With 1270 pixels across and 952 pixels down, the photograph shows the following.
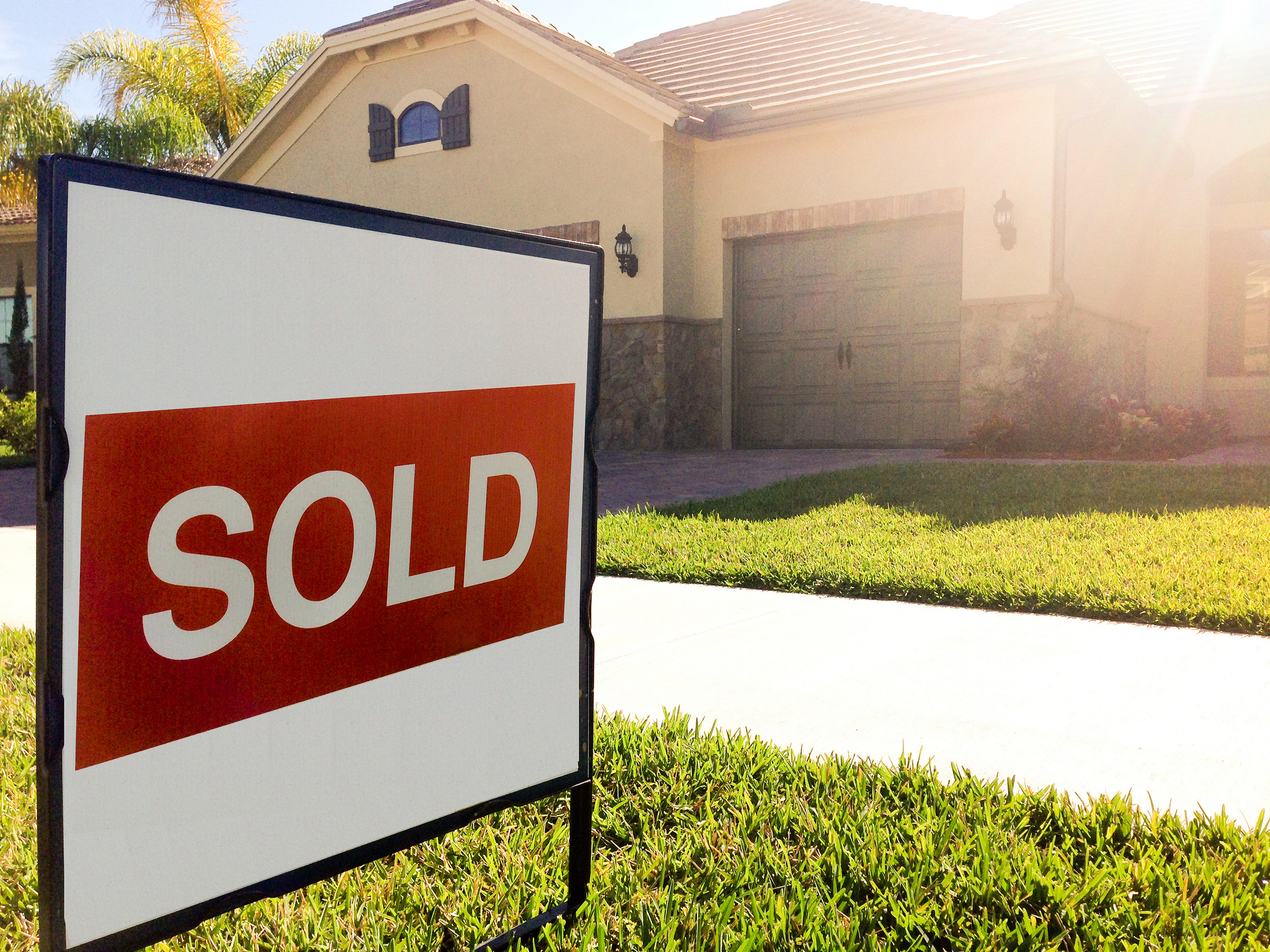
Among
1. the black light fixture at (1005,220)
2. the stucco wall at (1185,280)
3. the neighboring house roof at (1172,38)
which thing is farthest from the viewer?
the stucco wall at (1185,280)

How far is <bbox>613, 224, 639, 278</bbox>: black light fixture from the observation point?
45.3ft

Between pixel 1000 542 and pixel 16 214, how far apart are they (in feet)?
82.8

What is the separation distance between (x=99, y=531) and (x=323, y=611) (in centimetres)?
38

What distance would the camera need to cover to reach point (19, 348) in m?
22.7

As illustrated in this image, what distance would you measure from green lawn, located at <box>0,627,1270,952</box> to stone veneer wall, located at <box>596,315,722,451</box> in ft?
36.6

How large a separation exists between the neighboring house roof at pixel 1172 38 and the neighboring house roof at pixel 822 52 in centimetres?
228

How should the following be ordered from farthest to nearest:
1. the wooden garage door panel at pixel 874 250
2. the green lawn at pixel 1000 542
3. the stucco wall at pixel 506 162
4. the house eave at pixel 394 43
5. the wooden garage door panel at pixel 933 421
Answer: the stucco wall at pixel 506 162 → the house eave at pixel 394 43 → the wooden garage door panel at pixel 874 250 → the wooden garage door panel at pixel 933 421 → the green lawn at pixel 1000 542

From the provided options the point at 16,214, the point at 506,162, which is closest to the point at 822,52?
the point at 506,162

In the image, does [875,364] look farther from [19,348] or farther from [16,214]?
[16,214]

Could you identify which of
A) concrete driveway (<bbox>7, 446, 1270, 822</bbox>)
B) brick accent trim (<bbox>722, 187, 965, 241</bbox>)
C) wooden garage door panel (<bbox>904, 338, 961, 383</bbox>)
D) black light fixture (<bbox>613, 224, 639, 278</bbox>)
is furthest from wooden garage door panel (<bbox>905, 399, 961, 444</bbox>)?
concrete driveway (<bbox>7, 446, 1270, 822</bbox>)

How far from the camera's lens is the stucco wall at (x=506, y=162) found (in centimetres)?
1390

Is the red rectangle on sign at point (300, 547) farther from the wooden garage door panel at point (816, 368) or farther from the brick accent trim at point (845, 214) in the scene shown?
the wooden garage door panel at point (816, 368)

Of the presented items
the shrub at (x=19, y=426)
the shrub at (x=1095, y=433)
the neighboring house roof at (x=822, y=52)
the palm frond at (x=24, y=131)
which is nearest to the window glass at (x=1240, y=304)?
the shrub at (x=1095, y=433)

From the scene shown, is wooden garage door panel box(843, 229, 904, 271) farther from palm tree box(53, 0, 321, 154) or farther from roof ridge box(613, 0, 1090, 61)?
palm tree box(53, 0, 321, 154)
